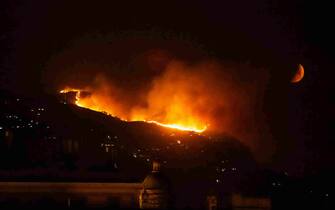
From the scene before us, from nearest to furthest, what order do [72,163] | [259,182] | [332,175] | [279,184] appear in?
[72,163], [259,182], [279,184], [332,175]

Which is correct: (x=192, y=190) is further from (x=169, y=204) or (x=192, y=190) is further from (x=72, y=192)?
(x=169, y=204)

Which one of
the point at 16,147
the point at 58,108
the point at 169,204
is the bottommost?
the point at 169,204

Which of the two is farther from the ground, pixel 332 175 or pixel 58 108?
pixel 58 108

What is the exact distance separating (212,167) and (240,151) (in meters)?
14.2

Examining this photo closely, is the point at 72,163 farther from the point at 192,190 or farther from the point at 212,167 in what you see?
the point at 212,167

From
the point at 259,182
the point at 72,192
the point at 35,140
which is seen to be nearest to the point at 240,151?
the point at 259,182

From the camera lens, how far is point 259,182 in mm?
95500

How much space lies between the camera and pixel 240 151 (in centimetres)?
11738

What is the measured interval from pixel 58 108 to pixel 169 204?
55.5 meters

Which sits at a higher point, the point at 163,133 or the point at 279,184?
the point at 163,133

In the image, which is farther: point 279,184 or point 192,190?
point 279,184

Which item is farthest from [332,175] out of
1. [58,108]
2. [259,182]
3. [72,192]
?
[72,192]

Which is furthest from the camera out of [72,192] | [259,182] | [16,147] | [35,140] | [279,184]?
[279,184]

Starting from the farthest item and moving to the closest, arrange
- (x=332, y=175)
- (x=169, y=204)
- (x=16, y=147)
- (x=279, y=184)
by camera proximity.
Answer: (x=332, y=175) < (x=279, y=184) < (x=16, y=147) < (x=169, y=204)
